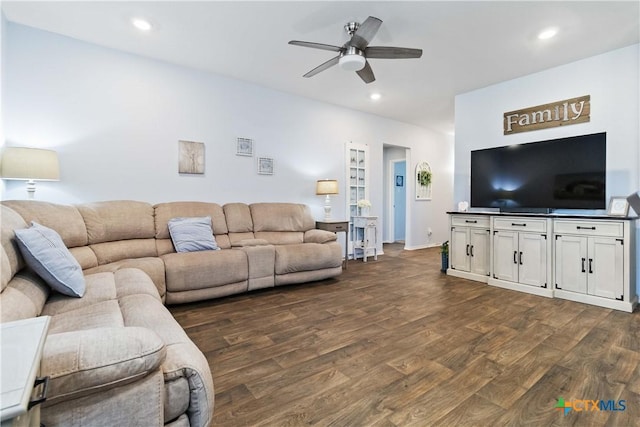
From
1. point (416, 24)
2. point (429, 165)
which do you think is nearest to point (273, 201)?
point (416, 24)

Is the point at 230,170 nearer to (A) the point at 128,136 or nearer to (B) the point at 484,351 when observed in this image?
(A) the point at 128,136

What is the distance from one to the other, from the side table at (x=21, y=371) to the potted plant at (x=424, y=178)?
257 inches

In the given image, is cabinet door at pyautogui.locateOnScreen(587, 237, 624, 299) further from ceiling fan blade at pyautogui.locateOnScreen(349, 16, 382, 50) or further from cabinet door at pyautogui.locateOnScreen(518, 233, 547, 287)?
ceiling fan blade at pyautogui.locateOnScreen(349, 16, 382, 50)

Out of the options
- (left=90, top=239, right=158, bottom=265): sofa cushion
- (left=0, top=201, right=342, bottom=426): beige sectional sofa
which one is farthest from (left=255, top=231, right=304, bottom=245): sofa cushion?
(left=90, top=239, right=158, bottom=265): sofa cushion

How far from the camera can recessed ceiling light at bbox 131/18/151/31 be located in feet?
9.08

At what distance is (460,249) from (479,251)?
0.25 metres

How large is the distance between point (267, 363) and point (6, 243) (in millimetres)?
1548

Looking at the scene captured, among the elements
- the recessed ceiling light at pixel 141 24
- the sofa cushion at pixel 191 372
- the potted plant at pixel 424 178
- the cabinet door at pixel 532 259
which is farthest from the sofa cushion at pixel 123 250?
the potted plant at pixel 424 178

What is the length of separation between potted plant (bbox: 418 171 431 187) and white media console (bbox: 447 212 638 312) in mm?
2560

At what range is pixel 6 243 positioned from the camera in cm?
154

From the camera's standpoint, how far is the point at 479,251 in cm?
391

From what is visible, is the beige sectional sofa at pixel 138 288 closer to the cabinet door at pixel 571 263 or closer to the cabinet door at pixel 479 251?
the cabinet door at pixel 479 251

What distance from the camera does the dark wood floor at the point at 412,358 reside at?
1.48 metres

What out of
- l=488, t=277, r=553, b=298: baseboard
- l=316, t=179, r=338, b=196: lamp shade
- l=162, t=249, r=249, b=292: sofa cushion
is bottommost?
l=488, t=277, r=553, b=298: baseboard
